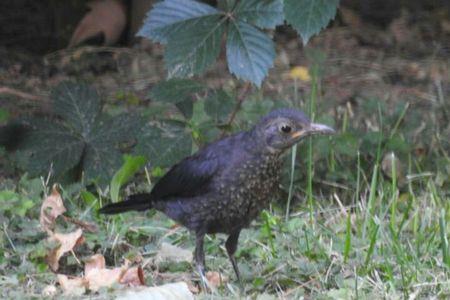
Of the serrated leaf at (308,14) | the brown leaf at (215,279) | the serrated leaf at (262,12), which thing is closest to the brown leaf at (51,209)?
the brown leaf at (215,279)

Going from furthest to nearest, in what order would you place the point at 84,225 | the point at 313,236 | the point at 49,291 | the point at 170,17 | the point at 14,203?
1. the point at 14,203
2. the point at 84,225
3. the point at 313,236
4. the point at 170,17
5. the point at 49,291

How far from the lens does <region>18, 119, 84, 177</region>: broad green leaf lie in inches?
230

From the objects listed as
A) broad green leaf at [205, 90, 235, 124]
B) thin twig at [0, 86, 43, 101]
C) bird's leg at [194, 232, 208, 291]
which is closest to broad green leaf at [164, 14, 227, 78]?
bird's leg at [194, 232, 208, 291]

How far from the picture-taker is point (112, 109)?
7160 mm

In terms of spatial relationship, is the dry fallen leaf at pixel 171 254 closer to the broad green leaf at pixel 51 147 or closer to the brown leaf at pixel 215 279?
the brown leaf at pixel 215 279

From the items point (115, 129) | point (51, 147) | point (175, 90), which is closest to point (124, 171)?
point (115, 129)

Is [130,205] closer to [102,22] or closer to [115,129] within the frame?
[115,129]

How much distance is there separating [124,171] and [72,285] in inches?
53.1

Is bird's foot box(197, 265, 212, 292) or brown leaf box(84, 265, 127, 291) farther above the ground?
brown leaf box(84, 265, 127, 291)

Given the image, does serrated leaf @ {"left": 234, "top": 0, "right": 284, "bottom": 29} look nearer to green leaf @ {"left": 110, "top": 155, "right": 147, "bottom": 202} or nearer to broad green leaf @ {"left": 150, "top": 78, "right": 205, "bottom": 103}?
broad green leaf @ {"left": 150, "top": 78, "right": 205, "bottom": 103}

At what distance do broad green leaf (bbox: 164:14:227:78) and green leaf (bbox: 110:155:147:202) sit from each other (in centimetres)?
98

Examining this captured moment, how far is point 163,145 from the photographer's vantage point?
5785mm

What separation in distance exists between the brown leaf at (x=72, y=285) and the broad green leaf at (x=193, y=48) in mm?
1012

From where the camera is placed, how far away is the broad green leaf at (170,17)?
16.4ft
